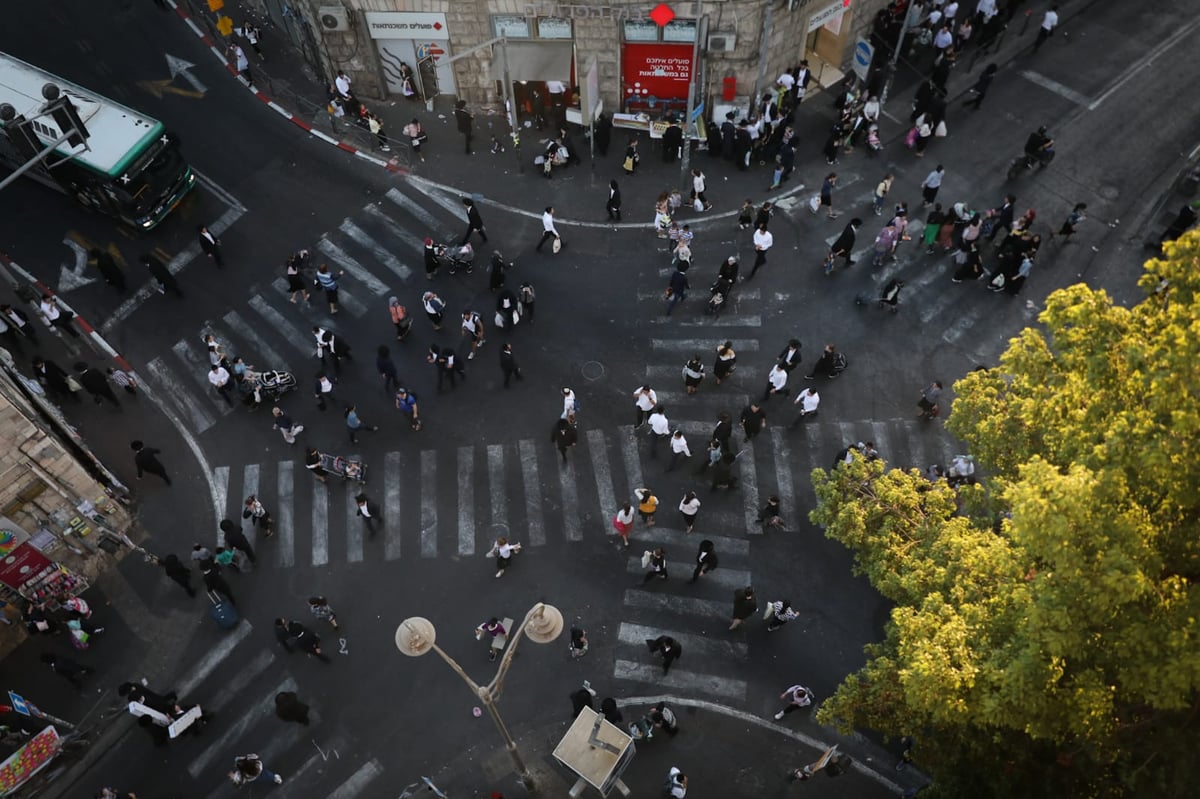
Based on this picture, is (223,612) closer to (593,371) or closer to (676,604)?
(676,604)

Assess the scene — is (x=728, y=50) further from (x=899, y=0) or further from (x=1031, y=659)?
(x=1031, y=659)

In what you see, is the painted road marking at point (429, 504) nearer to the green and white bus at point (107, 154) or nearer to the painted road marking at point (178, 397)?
the painted road marking at point (178, 397)

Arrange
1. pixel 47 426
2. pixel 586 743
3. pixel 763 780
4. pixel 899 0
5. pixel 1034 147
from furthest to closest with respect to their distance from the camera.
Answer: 1. pixel 899 0
2. pixel 1034 147
3. pixel 47 426
4. pixel 763 780
5. pixel 586 743

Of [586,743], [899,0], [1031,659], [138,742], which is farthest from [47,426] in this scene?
[899,0]

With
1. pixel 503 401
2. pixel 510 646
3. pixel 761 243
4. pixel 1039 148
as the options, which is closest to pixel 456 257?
pixel 503 401

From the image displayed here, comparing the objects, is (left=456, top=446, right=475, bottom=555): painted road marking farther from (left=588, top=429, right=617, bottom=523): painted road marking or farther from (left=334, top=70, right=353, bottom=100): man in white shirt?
(left=334, top=70, right=353, bottom=100): man in white shirt

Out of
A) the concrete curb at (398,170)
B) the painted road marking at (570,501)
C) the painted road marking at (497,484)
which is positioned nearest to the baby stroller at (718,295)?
the concrete curb at (398,170)

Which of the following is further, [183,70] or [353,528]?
[183,70]
